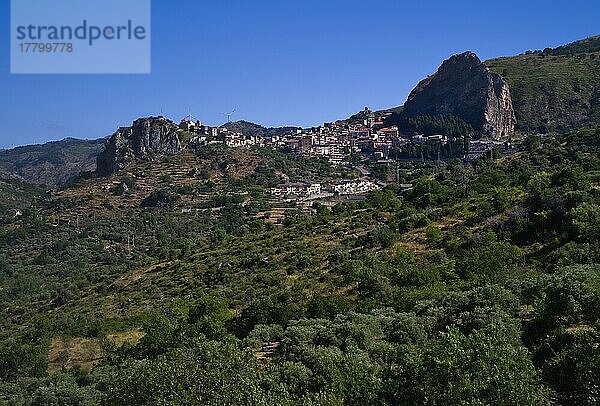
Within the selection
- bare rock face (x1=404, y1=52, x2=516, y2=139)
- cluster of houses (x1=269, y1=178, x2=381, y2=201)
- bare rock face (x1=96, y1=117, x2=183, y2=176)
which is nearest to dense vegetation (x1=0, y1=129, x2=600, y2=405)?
cluster of houses (x1=269, y1=178, x2=381, y2=201)

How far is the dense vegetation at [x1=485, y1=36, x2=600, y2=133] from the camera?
9462cm

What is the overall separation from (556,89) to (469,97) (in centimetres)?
1939

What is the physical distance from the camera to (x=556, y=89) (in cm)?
10006

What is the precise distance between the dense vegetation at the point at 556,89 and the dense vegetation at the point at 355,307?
41.8 m

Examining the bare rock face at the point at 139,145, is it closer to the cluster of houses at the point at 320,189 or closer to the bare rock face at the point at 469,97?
the cluster of houses at the point at 320,189

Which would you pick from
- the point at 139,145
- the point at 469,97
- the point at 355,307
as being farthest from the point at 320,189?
the point at 355,307

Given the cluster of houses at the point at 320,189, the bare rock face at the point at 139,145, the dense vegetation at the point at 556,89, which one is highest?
the dense vegetation at the point at 556,89

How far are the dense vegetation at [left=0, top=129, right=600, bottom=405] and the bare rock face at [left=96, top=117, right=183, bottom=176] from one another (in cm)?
4247

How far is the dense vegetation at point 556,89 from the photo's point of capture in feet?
310

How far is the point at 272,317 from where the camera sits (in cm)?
2266

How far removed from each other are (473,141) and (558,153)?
169 ft

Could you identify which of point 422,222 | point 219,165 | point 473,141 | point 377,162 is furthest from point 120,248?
point 473,141

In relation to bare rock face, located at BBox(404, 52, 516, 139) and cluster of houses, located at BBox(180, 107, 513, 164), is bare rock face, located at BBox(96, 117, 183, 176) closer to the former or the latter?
cluster of houses, located at BBox(180, 107, 513, 164)

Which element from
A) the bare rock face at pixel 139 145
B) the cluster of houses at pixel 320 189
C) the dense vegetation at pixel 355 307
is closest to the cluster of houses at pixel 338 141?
the bare rock face at pixel 139 145
